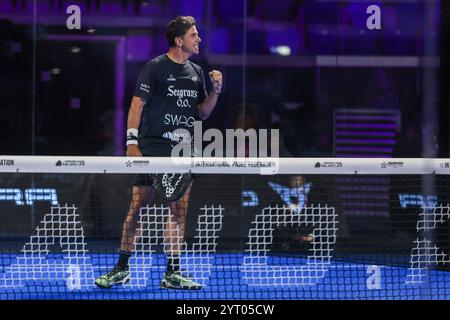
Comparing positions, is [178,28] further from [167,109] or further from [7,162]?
[7,162]

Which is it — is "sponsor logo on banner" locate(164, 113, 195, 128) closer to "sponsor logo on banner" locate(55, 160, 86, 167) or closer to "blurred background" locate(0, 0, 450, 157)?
"sponsor logo on banner" locate(55, 160, 86, 167)

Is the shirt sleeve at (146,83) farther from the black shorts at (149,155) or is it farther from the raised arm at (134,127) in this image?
the black shorts at (149,155)

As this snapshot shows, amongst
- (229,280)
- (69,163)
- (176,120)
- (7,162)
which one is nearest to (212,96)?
(176,120)

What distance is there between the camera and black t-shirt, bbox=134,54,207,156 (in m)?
7.45

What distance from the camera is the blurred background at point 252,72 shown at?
9102mm

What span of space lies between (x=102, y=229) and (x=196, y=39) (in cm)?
220

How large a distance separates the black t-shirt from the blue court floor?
0.87 metres

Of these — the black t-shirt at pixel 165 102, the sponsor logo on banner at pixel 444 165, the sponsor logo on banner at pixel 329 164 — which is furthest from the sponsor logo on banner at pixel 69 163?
the sponsor logo on banner at pixel 444 165

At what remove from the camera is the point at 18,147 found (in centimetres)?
921

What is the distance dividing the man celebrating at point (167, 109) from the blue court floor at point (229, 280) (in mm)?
303

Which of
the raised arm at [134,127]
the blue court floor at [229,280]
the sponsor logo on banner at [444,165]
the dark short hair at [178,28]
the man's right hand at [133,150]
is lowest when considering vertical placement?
the blue court floor at [229,280]

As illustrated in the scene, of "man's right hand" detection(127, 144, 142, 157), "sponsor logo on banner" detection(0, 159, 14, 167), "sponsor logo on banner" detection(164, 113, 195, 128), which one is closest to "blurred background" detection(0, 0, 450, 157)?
"sponsor logo on banner" detection(164, 113, 195, 128)

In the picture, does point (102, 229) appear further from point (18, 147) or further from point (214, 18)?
point (214, 18)
